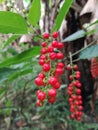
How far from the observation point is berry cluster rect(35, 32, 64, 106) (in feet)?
2.27

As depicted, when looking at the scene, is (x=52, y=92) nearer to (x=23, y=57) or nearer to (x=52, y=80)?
(x=52, y=80)

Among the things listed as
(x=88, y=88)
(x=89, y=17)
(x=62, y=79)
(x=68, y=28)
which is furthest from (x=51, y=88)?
(x=62, y=79)

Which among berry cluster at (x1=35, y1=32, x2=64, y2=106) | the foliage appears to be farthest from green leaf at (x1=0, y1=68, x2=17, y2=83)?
berry cluster at (x1=35, y1=32, x2=64, y2=106)

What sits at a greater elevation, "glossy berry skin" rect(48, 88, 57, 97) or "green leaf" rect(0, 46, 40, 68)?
"green leaf" rect(0, 46, 40, 68)

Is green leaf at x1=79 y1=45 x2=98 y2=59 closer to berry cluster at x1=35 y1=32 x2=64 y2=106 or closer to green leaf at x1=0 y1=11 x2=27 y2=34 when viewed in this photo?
berry cluster at x1=35 y1=32 x2=64 y2=106

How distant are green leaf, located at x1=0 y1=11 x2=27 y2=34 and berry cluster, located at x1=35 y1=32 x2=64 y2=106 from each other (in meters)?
0.08

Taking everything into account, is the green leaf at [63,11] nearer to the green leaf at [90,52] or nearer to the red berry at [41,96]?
the green leaf at [90,52]

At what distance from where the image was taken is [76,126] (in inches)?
71.1

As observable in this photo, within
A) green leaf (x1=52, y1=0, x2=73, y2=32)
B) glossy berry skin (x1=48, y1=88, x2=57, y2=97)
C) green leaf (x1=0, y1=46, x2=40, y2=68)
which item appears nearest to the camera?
glossy berry skin (x1=48, y1=88, x2=57, y2=97)

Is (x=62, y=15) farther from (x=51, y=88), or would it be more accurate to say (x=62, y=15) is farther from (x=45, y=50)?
(x=51, y=88)

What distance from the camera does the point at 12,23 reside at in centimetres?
78

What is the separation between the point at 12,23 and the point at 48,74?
6.7 inches

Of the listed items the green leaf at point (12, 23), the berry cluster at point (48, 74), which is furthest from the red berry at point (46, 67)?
the green leaf at point (12, 23)

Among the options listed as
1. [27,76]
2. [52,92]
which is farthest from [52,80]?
[27,76]
